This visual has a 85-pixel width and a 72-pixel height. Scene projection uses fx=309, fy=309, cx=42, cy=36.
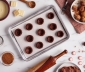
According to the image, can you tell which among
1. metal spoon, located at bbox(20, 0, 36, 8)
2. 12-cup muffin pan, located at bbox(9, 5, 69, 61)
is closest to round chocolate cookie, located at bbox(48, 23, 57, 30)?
12-cup muffin pan, located at bbox(9, 5, 69, 61)

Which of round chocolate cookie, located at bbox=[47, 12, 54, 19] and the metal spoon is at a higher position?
the metal spoon

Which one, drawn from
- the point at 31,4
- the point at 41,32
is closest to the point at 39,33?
the point at 41,32

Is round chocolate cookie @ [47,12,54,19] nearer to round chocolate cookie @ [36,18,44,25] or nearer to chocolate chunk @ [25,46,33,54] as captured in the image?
round chocolate cookie @ [36,18,44,25]

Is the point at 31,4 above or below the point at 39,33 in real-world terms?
above

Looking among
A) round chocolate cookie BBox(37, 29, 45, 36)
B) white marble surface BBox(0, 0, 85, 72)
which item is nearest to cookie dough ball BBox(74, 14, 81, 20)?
white marble surface BBox(0, 0, 85, 72)

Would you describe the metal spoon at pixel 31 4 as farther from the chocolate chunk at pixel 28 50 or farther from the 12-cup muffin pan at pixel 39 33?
the chocolate chunk at pixel 28 50

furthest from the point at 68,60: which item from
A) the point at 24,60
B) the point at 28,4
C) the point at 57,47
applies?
the point at 28,4

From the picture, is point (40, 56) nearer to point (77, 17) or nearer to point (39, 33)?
point (39, 33)

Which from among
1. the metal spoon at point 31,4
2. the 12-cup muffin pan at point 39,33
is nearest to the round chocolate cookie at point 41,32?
the 12-cup muffin pan at point 39,33
